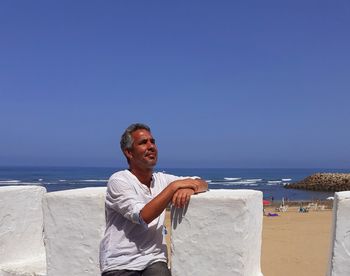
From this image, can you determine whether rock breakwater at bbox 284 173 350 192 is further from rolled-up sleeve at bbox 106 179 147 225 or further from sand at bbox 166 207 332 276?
rolled-up sleeve at bbox 106 179 147 225

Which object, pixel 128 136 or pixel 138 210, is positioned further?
pixel 128 136

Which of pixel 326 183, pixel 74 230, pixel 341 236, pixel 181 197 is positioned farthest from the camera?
pixel 326 183

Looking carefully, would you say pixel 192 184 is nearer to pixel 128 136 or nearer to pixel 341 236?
pixel 128 136

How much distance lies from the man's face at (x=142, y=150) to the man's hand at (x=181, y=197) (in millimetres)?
302

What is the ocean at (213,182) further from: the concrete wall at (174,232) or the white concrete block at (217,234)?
the white concrete block at (217,234)

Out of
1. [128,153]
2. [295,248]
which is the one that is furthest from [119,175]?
[295,248]

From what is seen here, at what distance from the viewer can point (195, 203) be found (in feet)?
8.54

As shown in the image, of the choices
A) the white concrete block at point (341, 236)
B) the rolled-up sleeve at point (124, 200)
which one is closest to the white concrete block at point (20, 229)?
the rolled-up sleeve at point (124, 200)

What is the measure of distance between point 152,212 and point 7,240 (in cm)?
163

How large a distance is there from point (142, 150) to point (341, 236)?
49.0 inches

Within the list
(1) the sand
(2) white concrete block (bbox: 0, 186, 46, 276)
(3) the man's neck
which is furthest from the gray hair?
(1) the sand

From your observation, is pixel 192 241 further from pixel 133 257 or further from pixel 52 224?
pixel 52 224

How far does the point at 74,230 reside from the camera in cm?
295

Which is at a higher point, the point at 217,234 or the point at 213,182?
the point at 217,234
